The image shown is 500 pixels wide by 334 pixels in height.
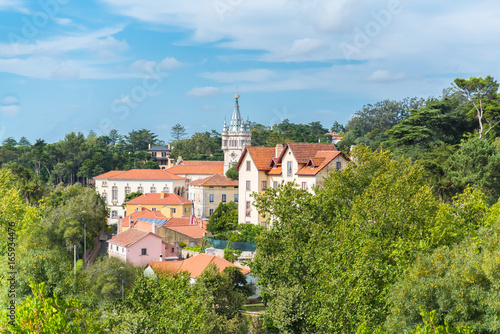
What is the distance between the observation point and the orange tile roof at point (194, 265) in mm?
40281

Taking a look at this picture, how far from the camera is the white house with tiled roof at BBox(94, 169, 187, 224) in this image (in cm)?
9050

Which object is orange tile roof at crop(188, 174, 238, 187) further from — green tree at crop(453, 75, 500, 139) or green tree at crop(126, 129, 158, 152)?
green tree at crop(126, 129, 158, 152)

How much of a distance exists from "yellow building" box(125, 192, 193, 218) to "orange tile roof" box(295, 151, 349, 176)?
108ft

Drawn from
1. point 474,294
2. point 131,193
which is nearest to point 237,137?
point 131,193

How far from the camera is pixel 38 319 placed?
1514 cm

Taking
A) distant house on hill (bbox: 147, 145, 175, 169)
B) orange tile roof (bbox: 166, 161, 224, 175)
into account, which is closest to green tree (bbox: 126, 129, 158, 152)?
distant house on hill (bbox: 147, 145, 175, 169)

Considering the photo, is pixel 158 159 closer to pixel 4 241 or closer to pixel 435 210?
pixel 4 241

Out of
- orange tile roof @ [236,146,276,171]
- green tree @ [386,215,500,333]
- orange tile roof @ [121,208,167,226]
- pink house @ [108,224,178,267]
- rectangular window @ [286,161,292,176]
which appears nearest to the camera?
green tree @ [386,215,500,333]

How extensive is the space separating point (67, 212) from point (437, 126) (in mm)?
33322

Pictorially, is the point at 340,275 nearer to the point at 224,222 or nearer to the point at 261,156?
the point at 261,156

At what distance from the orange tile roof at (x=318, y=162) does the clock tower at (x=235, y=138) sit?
49091mm

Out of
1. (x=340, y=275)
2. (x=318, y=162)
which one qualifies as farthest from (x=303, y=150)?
(x=340, y=275)

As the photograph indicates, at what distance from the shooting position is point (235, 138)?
323 feet

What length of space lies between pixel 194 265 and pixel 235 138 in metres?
57.9
